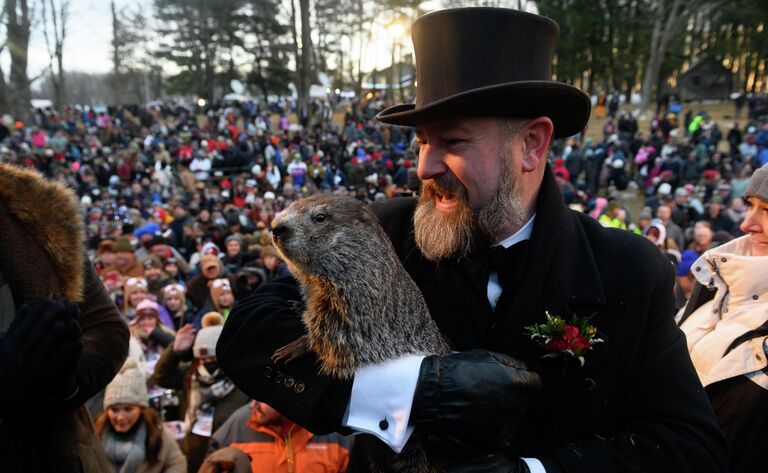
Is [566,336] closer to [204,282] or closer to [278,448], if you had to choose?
[278,448]

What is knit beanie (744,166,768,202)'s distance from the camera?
8.88 feet

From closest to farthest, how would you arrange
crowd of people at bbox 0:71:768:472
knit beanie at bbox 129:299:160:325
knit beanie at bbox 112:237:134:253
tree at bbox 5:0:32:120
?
1. crowd of people at bbox 0:71:768:472
2. knit beanie at bbox 129:299:160:325
3. knit beanie at bbox 112:237:134:253
4. tree at bbox 5:0:32:120

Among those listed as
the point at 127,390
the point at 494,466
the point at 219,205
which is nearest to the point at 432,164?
the point at 494,466

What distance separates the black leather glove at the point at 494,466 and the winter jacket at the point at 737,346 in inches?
53.8

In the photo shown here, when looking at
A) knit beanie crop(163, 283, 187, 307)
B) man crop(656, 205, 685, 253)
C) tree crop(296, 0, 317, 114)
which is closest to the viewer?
knit beanie crop(163, 283, 187, 307)

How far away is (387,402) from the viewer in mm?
1606

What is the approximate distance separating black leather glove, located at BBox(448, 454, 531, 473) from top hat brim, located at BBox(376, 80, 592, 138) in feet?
3.57

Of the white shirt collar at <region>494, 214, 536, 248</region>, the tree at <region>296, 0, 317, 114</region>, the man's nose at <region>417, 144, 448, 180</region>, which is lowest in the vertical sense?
the white shirt collar at <region>494, 214, 536, 248</region>

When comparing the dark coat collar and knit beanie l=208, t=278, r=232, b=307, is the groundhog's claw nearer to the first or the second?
the dark coat collar

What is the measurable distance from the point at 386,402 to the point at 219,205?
1514cm

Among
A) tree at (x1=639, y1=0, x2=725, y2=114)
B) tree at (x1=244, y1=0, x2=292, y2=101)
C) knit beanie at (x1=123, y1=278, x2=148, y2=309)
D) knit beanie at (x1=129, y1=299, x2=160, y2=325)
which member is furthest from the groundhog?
tree at (x1=244, y1=0, x2=292, y2=101)

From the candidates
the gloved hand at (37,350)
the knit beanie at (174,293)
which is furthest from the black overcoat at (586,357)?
the knit beanie at (174,293)

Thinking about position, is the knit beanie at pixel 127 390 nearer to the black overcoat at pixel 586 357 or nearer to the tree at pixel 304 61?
the black overcoat at pixel 586 357

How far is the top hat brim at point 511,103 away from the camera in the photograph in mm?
1695
